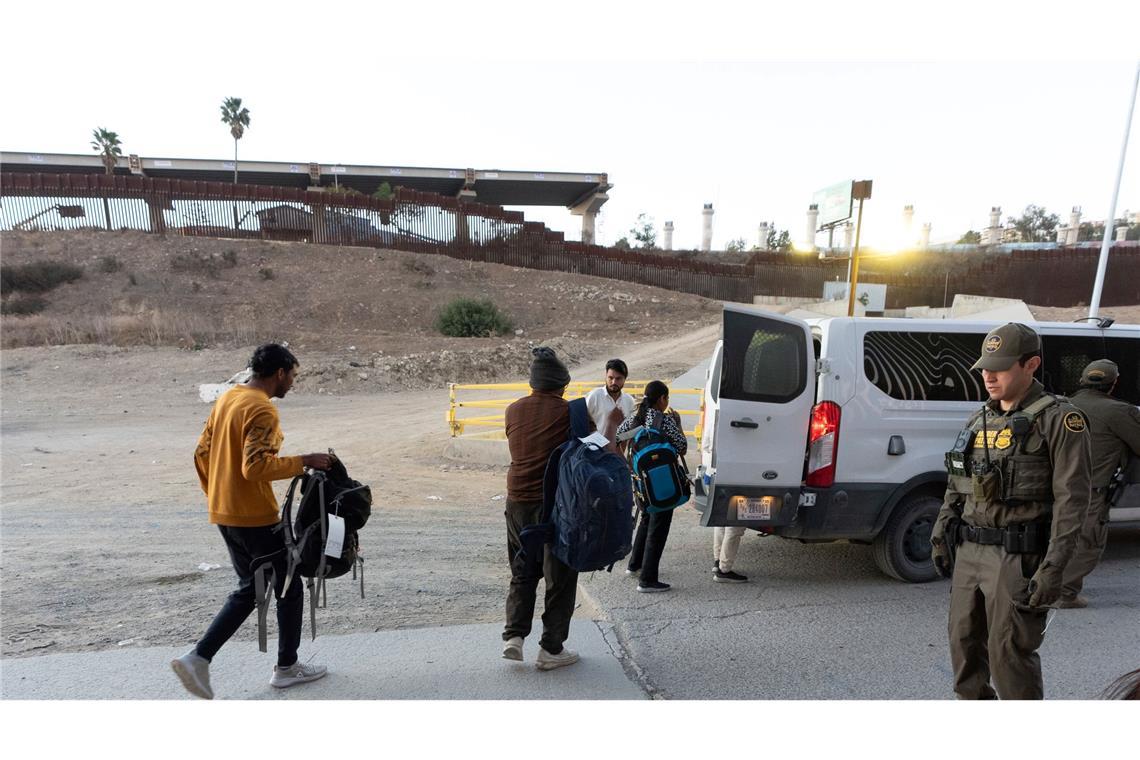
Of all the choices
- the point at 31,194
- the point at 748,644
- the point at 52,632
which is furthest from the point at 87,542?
the point at 31,194

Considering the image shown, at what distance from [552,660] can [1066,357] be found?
4511mm

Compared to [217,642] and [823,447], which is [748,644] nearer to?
[823,447]

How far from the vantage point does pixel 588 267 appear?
36.5 m

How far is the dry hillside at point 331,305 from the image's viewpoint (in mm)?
20234

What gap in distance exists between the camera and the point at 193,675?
307 cm

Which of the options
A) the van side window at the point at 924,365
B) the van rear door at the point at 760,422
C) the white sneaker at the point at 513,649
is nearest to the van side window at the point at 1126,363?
the van side window at the point at 924,365

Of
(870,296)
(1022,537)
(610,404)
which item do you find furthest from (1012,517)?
(870,296)

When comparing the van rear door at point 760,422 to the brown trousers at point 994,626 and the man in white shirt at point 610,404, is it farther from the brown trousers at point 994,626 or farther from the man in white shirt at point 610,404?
the brown trousers at point 994,626

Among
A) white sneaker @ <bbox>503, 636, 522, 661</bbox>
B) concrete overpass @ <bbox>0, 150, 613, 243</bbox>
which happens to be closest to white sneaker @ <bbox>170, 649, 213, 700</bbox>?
white sneaker @ <bbox>503, 636, 522, 661</bbox>

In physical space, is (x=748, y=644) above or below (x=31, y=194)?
below

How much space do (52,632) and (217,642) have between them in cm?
173

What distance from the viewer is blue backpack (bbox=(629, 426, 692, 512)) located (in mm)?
4398

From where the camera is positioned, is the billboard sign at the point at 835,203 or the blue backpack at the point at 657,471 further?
the billboard sign at the point at 835,203

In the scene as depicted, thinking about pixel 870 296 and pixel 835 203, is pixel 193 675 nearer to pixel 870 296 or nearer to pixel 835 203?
pixel 835 203
